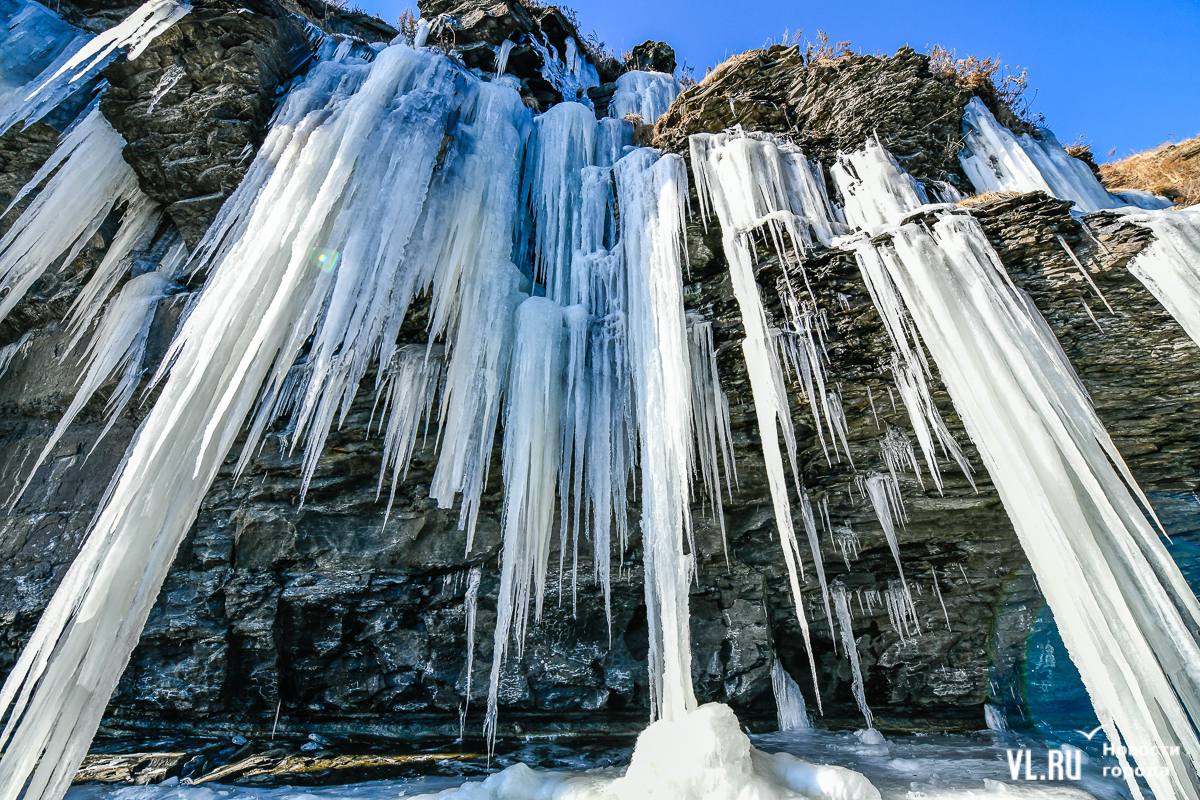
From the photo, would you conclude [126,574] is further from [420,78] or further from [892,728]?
[892,728]

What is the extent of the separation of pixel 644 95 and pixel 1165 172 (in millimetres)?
7668

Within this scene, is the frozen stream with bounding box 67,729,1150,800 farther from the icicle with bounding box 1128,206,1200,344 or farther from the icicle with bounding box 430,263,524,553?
the icicle with bounding box 1128,206,1200,344

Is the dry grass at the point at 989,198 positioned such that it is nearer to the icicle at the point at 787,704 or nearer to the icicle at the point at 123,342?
the icicle at the point at 787,704

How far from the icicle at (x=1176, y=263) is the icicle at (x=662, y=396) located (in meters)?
3.50

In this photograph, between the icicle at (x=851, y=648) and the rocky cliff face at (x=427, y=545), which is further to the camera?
the icicle at (x=851, y=648)

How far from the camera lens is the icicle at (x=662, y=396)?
14.1ft

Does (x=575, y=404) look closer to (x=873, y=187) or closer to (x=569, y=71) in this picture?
(x=873, y=187)

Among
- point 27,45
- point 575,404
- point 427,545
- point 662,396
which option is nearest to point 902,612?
point 662,396

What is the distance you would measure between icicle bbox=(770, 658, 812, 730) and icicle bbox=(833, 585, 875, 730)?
2.22ft

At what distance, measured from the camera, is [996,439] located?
3609 mm

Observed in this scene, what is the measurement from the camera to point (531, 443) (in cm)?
521

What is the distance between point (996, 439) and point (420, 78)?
6823mm

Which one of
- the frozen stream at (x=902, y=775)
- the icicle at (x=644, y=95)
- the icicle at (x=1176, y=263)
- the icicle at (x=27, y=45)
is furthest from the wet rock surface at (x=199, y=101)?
the icicle at (x=1176, y=263)

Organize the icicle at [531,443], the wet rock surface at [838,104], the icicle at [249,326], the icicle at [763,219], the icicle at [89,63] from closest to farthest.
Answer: the icicle at [249,326], the icicle at [763,219], the icicle at [531,443], the icicle at [89,63], the wet rock surface at [838,104]
